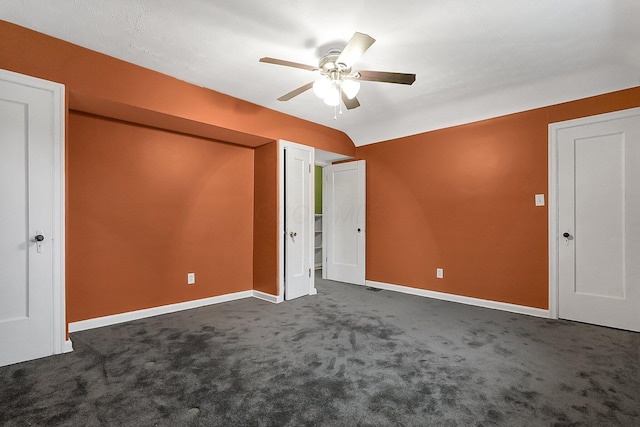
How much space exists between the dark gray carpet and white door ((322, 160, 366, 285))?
6.06 ft

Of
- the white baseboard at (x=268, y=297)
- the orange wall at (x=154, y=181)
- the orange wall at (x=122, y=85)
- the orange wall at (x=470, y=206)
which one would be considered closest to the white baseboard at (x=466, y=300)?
the orange wall at (x=470, y=206)

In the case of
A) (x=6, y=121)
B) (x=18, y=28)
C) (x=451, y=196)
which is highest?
(x=18, y=28)

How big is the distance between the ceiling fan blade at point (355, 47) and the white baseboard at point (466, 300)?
3.26m

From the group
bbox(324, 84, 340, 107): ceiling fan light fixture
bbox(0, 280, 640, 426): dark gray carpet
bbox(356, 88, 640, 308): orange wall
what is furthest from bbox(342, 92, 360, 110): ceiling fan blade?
bbox(0, 280, 640, 426): dark gray carpet

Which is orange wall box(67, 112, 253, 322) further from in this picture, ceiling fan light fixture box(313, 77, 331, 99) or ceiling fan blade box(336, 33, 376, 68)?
ceiling fan blade box(336, 33, 376, 68)

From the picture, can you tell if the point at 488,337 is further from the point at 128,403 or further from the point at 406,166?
the point at 128,403

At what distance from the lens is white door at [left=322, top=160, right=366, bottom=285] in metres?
5.10

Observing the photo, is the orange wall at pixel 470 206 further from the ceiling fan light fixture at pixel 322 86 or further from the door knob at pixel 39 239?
the door knob at pixel 39 239

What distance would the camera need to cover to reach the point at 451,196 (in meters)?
4.19

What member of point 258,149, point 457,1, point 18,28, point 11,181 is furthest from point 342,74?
point 11,181

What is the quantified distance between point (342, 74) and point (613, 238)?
308 cm

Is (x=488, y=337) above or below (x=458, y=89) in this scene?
below

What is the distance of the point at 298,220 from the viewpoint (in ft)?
14.2

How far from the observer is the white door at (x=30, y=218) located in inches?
89.7
